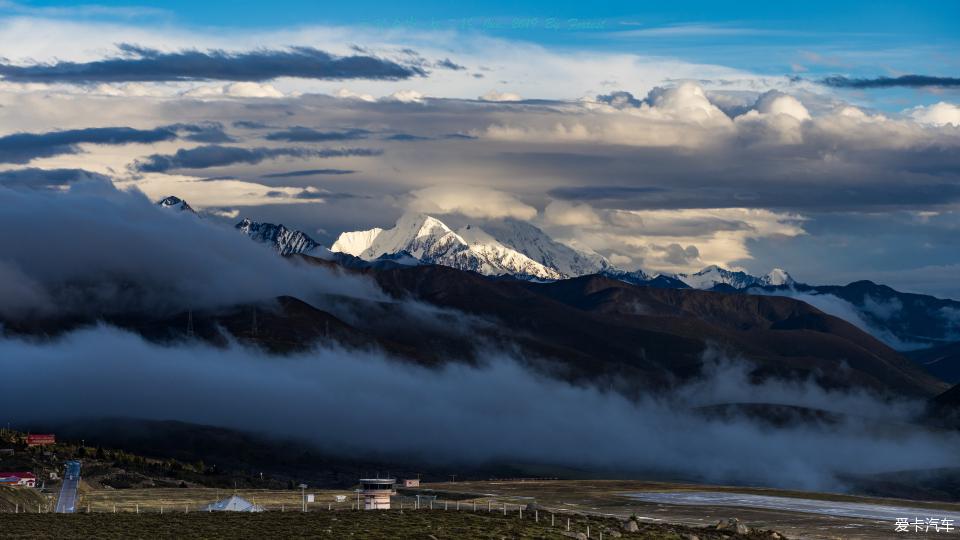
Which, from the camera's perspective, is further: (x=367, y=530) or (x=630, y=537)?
(x=630, y=537)

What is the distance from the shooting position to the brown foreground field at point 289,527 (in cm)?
17488

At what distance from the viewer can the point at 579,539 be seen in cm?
18300

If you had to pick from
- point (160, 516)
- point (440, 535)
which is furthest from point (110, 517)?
point (440, 535)

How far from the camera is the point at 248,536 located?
173375 mm

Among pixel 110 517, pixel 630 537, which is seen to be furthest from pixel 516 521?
pixel 110 517

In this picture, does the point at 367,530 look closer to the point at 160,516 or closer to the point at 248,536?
the point at 248,536

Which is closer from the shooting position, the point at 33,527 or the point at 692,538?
the point at 33,527

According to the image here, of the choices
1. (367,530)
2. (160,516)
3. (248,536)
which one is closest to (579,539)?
(367,530)

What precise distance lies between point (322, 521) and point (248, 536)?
57.5 ft

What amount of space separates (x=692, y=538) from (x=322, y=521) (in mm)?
50753

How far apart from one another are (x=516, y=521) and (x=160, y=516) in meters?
47.9

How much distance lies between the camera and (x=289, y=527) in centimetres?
18275

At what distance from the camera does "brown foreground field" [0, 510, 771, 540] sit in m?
175

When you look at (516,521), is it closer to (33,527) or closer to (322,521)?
(322,521)
